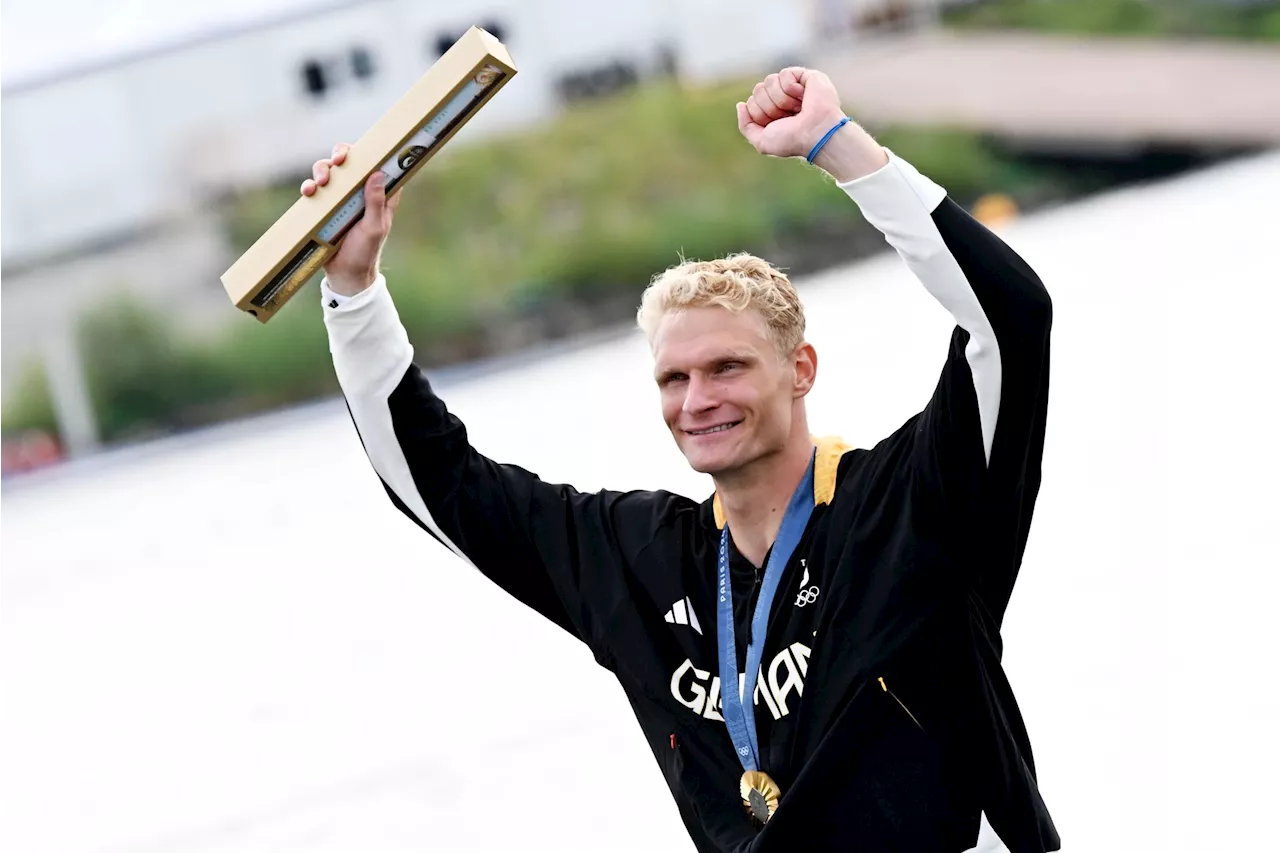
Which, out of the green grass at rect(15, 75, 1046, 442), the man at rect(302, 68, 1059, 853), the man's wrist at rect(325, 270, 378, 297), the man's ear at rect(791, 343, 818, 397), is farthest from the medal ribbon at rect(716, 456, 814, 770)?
the green grass at rect(15, 75, 1046, 442)

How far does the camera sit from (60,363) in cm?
1942

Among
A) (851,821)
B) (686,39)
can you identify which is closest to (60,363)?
(686,39)

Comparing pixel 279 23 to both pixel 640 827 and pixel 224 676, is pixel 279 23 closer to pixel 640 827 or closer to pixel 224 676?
pixel 224 676

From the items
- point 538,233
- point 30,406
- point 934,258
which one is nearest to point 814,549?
point 934,258

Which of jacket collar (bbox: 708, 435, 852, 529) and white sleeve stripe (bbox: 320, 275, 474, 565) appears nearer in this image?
jacket collar (bbox: 708, 435, 852, 529)

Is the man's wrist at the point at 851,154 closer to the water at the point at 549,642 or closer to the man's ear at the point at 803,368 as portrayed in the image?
the man's ear at the point at 803,368

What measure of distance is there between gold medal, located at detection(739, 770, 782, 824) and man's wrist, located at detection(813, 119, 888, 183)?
80cm

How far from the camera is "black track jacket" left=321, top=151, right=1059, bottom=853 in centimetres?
196

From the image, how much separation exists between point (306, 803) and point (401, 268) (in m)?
16.6

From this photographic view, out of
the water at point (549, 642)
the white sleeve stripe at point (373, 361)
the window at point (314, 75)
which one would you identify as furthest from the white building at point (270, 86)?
the white sleeve stripe at point (373, 361)

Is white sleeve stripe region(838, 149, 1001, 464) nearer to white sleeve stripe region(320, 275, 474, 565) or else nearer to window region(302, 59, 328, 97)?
white sleeve stripe region(320, 275, 474, 565)

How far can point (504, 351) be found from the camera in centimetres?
1938

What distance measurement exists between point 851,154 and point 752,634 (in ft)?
2.17

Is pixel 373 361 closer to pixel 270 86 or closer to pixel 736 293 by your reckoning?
pixel 736 293
